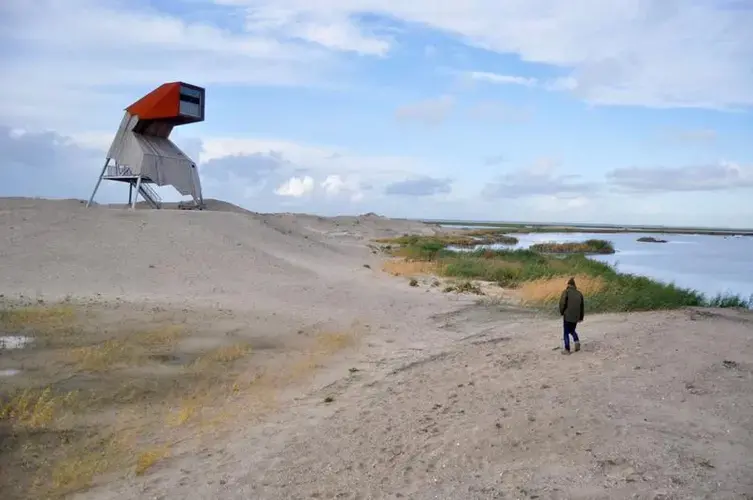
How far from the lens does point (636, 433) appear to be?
7957 mm

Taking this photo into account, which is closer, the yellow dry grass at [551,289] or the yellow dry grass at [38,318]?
the yellow dry grass at [38,318]

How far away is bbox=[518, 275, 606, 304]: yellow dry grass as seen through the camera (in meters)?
20.6

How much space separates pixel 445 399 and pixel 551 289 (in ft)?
40.2

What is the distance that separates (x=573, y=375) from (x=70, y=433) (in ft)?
25.1

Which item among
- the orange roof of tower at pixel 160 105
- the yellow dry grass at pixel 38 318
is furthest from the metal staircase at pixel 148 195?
the yellow dry grass at pixel 38 318

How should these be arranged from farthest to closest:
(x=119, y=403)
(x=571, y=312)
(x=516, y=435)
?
1. (x=571, y=312)
2. (x=119, y=403)
3. (x=516, y=435)

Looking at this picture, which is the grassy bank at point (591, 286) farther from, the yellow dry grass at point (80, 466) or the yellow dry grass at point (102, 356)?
the yellow dry grass at point (80, 466)

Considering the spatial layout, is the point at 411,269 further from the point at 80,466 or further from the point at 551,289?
the point at 80,466

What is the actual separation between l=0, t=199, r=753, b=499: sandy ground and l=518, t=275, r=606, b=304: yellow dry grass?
1689mm

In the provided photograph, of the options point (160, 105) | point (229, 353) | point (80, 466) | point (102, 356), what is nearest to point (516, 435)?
point (80, 466)

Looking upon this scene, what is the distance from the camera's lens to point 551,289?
70.7ft

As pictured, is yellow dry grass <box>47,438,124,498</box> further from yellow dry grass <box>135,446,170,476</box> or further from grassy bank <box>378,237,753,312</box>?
grassy bank <box>378,237,753,312</box>

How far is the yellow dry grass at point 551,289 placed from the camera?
810 inches

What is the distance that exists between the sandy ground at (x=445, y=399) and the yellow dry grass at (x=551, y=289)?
1.69 meters
